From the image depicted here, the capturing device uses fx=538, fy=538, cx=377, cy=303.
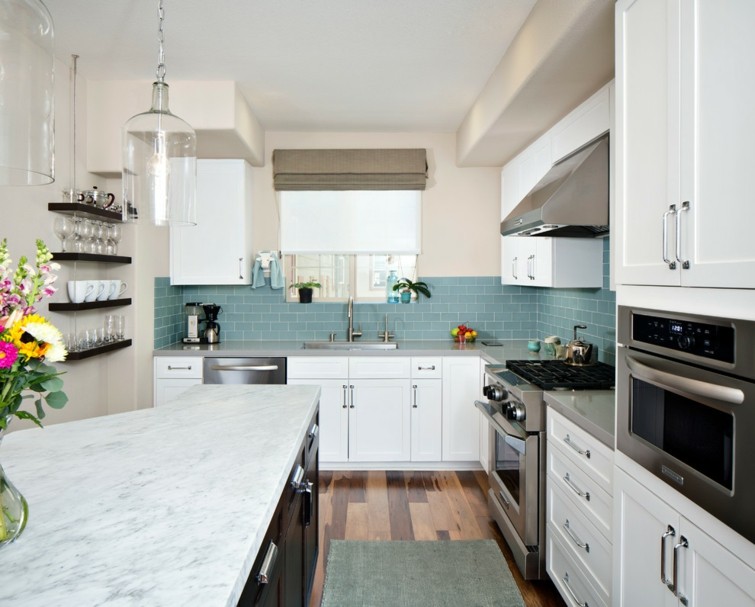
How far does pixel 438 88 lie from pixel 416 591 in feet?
9.46

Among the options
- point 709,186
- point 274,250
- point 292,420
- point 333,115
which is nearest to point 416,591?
point 292,420

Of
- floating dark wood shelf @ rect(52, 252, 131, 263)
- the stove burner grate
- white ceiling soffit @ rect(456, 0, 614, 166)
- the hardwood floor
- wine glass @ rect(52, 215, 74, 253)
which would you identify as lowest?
Result: the hardwood floor

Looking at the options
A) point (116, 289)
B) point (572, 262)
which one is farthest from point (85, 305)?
point (572, 262)

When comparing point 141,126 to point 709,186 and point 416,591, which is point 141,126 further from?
point 416,591

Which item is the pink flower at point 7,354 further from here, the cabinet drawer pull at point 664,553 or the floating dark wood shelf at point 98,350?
the floating dark wood shelf at point 98,350

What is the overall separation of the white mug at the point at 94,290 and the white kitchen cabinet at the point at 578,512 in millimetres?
2596

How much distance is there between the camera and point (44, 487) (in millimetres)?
1318

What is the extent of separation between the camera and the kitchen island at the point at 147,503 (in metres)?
0.91

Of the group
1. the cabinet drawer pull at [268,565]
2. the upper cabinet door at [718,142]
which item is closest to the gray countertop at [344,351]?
the upper cabinet door at [718,142]

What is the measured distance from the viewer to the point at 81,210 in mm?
3027

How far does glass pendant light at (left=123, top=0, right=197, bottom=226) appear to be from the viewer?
1.83 metres

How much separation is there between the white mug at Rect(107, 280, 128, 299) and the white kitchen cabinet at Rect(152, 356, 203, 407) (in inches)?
22.8

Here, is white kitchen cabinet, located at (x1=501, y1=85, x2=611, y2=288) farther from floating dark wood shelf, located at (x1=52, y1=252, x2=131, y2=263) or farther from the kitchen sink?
floating dark wood shelf, located at (x1=52, y1=252, x2=131, y2=263)

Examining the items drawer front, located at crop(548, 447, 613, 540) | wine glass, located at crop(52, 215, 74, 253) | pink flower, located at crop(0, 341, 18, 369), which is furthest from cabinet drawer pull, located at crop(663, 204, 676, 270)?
wine glass, located at crop(52, 215, 74, 253)
